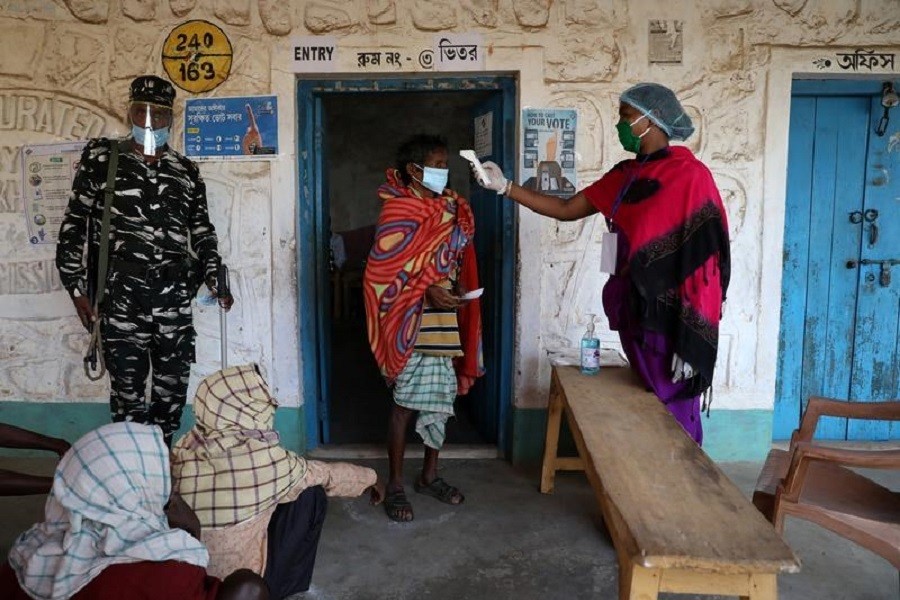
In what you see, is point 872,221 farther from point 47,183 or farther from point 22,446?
point 47,183

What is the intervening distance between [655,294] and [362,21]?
6.96 feet

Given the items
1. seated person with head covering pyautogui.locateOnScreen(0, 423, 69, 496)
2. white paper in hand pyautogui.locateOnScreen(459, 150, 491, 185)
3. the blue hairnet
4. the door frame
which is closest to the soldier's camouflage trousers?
the door frame

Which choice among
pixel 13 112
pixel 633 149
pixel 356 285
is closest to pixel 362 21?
pixel 633 149

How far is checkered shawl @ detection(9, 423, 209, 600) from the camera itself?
60.7 inches

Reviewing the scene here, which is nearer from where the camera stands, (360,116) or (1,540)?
(1,540)

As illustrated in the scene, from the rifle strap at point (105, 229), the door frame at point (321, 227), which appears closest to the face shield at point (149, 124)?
the rifle strap at point (105, 229)

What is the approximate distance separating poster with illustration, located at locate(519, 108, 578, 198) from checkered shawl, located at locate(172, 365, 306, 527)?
83.0 inches

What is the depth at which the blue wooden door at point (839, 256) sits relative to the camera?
398 centimetres

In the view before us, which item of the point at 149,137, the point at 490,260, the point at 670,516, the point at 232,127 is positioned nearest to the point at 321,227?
the point at 232,127

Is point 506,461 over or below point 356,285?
below

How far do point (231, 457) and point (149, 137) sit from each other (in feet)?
5.98

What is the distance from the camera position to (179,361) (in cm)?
334

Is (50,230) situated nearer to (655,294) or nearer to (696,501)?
(655,294)

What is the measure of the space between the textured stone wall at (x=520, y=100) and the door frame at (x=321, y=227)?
2.9 inches
